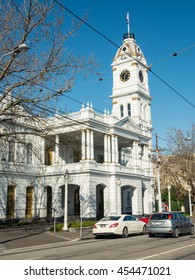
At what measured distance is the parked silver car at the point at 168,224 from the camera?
19.0 metres

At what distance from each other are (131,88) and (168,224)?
1895 inches

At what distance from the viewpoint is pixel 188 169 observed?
49.4 meters

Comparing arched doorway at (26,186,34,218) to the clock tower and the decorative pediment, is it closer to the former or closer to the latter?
the decorative pediment

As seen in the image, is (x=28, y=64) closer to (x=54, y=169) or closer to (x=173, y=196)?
(x=54, y=169)

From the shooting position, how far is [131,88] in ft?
213

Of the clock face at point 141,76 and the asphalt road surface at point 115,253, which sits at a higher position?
the clock face at point 141,76

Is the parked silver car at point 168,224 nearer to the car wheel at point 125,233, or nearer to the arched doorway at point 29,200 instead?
the car wheel at point 125,233

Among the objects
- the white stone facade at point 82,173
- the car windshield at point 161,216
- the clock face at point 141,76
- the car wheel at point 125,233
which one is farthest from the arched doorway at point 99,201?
the clock face at point 141,76

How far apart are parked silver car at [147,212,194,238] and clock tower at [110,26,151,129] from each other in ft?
143

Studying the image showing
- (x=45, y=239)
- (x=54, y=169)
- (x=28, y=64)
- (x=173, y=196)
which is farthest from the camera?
(x=173, y=196)

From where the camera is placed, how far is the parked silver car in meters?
19.0

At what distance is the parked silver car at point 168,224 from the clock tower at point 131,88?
43634mm

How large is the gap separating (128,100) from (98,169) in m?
30.3
